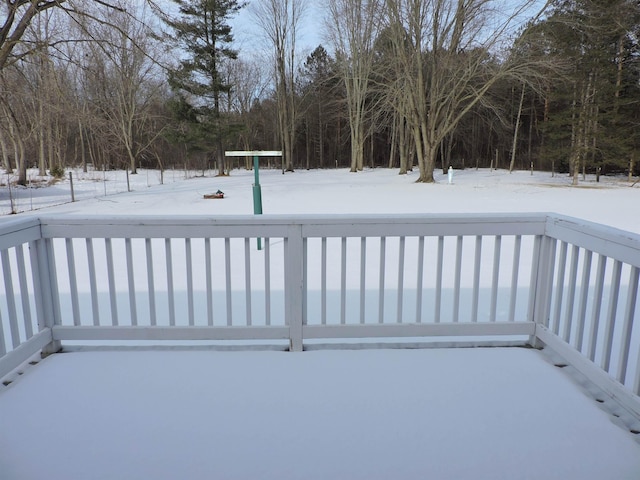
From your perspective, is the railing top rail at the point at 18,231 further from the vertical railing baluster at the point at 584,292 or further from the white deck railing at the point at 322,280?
the vertical railing baluster at the point at 584,292

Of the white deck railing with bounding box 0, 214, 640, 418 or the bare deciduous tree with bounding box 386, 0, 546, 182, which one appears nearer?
the white deck railing with bounding box 0, 214, 640, 418

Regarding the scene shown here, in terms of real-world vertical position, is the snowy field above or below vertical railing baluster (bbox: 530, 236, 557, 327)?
below

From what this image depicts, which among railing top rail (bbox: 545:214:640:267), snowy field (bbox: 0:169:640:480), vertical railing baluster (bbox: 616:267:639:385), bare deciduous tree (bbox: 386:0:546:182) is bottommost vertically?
snowy field (bbox: 0:169:640:480)

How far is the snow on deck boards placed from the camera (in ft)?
5.62

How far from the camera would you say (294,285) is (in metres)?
2.64

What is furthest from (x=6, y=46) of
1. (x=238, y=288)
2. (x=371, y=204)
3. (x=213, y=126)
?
(x=213, y=126)

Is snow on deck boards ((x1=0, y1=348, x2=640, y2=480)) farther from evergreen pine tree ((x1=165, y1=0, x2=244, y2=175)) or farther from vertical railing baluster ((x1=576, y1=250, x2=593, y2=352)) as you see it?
evergreen pine tree ((x1=165, y1=0, x2=244, y2=175))

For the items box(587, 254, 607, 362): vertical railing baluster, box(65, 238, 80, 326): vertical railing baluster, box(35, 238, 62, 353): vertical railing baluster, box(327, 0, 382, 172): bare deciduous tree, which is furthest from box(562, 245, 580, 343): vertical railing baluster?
box(327, 0, 382, 172): bare deciduous tree

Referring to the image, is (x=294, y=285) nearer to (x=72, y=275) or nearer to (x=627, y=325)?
(x=72, y=275)

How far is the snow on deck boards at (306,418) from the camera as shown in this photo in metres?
1.71

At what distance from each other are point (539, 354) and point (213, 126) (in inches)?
1097

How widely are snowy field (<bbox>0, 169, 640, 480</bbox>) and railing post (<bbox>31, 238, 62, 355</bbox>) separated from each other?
226 millimetres

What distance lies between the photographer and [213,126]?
28.0 metres

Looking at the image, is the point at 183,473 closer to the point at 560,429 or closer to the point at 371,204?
the point at 560,429
